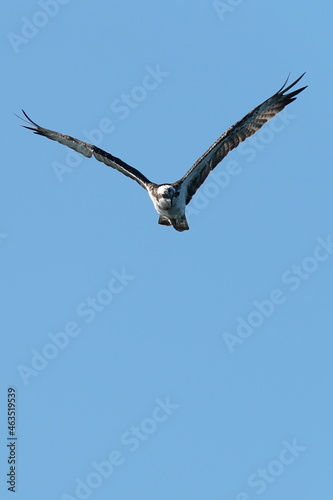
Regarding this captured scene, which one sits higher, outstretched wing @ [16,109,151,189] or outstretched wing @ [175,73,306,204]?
outstretched wing @ [175,73,306,204]

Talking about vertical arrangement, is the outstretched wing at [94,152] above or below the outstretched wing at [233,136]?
below

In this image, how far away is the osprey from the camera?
27.9 m

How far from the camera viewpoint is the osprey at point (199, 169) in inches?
1100

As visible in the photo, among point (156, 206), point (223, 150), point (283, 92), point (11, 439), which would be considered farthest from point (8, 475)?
point (283, 92)

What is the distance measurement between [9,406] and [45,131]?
6973 millimetres

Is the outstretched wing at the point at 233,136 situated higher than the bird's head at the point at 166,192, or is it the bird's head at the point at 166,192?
the outstretched wing at the point at 233,136

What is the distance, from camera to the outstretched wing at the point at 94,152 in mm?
29188

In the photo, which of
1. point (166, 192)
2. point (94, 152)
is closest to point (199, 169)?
point (166, 192)

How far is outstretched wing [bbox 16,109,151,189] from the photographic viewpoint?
29.2 m

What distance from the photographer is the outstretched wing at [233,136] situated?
27.9 m

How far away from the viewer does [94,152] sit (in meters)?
29.7

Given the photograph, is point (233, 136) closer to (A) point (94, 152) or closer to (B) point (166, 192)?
(B) point (166, 192)

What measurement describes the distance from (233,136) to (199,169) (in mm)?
1103

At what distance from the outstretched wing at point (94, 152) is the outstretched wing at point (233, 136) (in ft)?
3.87
